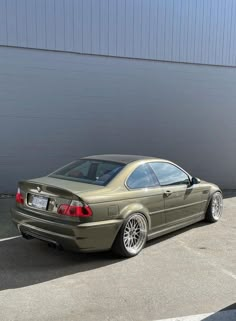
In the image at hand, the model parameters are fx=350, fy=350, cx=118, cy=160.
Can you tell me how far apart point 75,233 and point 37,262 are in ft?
2.62

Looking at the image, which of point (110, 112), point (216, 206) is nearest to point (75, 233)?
point (216, 206)

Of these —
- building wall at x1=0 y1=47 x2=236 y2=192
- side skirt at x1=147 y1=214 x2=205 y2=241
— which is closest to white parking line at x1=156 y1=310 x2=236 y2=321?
side skirt at x1=147 y1=214 x2=205 y2=241

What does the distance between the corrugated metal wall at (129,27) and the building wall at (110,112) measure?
12.0 inches

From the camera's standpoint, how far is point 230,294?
3.91 m

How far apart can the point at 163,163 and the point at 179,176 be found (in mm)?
412

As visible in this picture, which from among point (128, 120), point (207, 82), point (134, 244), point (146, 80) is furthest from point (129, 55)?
point (134, 244)

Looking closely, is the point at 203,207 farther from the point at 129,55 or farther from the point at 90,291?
the point at 129,55

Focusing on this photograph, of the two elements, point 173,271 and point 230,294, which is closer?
point 230,294

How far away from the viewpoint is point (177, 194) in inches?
228

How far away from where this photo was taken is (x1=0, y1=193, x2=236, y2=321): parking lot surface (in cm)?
343

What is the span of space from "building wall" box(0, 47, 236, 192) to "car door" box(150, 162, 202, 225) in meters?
4.16

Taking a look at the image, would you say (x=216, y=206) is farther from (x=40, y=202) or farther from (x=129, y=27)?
(x=129, y=27)

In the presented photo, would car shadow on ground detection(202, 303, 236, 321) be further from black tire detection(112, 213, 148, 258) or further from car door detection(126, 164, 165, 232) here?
car door detection(126, 164, 165, 232)

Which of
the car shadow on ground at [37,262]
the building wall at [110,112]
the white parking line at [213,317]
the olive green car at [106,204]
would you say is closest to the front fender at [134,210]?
the olive green car at [106,204]
